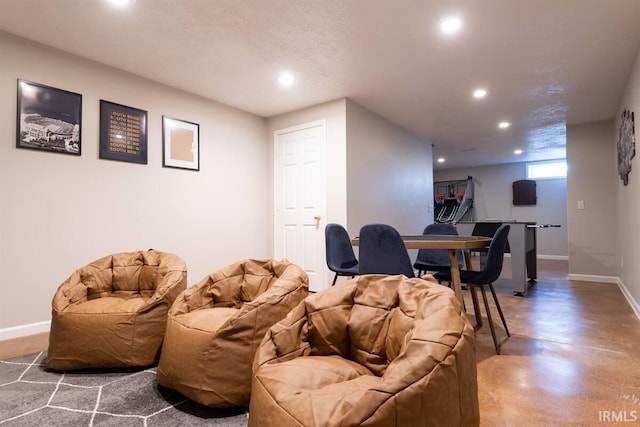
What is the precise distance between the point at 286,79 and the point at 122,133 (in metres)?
1.83

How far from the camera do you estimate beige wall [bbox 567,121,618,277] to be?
5.14 m

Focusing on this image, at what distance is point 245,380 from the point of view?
5.37 feet

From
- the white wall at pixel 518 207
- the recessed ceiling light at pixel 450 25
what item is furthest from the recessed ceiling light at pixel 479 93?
the white wall at pixel 518 207

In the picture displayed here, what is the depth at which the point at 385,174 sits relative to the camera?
16.9ft

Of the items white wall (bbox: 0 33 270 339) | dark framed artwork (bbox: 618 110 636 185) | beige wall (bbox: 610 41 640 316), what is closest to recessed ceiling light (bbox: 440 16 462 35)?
beige wall (bbox: 610 41 640 316)

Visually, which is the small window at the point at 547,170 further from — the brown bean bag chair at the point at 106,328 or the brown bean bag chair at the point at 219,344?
the brown bean bag chair at the point at 106,328

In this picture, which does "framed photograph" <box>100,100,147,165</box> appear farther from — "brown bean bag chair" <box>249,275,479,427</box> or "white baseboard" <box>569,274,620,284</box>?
"white baseboard" <box>569,274,620,284</box>

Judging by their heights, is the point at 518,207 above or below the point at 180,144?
below

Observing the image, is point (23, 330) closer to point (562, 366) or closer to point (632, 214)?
point (562, 366)

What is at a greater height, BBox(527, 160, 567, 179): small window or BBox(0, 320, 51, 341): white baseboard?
BBox(527, 160, 567, 179): small window

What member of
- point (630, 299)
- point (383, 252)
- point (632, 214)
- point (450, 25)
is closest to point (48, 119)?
point (383, 252)

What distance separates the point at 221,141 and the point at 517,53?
3531 mm

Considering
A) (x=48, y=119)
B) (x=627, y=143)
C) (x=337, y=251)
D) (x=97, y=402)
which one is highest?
(x=48, y=119)

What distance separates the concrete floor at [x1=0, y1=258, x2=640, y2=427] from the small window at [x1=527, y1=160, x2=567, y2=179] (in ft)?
18.7
